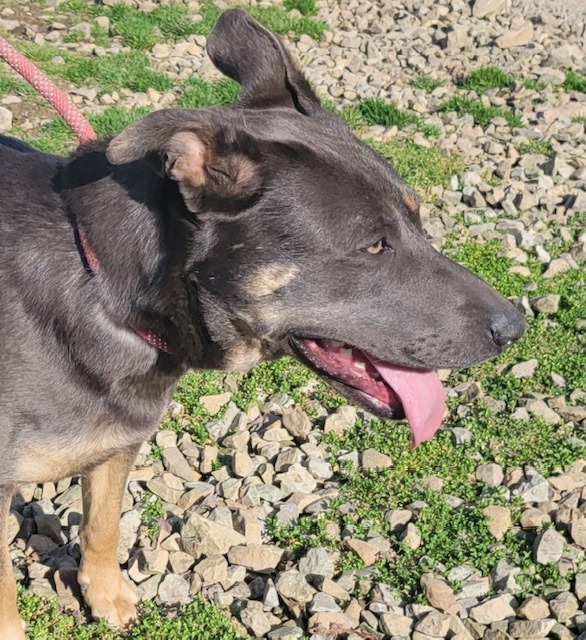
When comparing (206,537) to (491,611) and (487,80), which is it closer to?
(491,611)

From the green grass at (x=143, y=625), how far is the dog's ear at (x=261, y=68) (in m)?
2.19

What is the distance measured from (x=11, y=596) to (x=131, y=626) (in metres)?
0.62

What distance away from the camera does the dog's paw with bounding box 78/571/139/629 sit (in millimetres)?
3914

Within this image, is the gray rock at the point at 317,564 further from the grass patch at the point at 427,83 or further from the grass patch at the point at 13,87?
the grass patch at the point at 427,83

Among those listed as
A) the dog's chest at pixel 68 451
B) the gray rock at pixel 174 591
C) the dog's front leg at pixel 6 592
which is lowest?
the gray rock at pixel 174 591

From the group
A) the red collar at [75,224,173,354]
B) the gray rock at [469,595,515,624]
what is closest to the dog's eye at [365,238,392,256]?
the red collar at [75,224,173,354]

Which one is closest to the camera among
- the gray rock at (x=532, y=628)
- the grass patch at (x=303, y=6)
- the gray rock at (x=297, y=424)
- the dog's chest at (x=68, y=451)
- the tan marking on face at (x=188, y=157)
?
the tan marking on face at (x=188, y=157)

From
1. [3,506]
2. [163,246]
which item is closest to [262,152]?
[163,246]

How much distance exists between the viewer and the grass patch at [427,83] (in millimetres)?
9172

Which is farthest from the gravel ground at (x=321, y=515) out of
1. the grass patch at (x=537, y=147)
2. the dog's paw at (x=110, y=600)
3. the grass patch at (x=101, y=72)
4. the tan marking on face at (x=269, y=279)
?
the grass patch at (x=101, y=72)

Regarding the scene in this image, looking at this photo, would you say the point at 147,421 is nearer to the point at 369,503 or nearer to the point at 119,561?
the point at 119,561

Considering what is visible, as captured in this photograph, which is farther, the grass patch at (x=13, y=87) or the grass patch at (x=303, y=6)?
the grass patch at (x=303, y=6)

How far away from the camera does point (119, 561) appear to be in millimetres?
4230

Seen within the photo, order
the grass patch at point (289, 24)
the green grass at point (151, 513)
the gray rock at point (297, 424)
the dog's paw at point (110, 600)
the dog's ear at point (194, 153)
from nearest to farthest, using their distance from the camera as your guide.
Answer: the dog's ear at point (194, 153) → the dog's paw at point (110, 600) → the green grass at point (151, 513) → the gray rock at point (297, 424) → the grass patch at point (289, 24)
